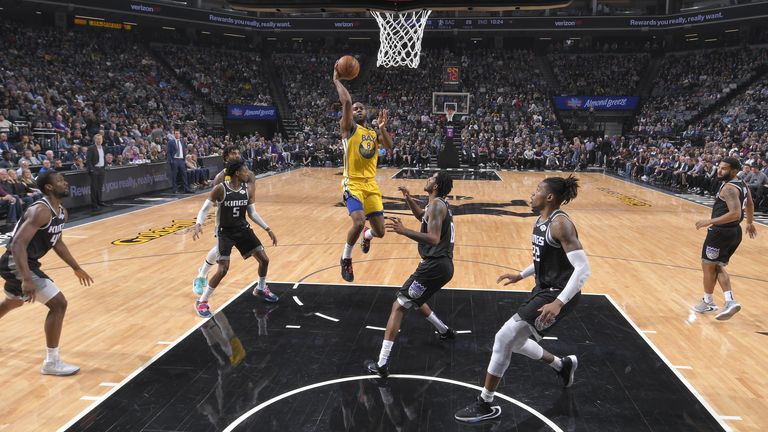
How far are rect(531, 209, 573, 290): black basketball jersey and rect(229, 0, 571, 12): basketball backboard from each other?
346cm

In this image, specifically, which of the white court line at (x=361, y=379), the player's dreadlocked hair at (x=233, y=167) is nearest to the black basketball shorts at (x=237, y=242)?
the player's dreadlocked hair at (x=233, y=167)

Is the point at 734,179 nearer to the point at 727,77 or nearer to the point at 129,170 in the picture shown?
the point at 129,170

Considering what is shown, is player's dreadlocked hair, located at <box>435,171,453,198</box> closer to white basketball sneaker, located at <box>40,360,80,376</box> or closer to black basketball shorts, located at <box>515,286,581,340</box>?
black basketball shorts, located at <box>515,286,581,340</box>

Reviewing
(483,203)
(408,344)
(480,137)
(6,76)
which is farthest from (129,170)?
(480,137)

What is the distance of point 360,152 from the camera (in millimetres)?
6238

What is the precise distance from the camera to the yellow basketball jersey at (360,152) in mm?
6215

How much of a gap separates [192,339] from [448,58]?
3312cm

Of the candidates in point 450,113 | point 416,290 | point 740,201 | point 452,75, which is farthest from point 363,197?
point 452,75

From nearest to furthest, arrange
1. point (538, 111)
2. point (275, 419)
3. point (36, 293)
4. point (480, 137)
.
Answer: point (275, 419), point (36, 293), point (480, 137), point (538, 111)

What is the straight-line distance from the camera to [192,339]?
5.45 metres

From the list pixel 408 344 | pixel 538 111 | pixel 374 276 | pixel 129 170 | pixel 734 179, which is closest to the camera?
pixel 408 344

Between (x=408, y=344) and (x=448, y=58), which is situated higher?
(x=448, y=58)

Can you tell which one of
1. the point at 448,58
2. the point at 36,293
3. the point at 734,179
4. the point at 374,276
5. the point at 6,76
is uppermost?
the point at 448,58

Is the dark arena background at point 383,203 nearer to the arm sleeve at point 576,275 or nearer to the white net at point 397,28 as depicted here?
the white net at point 397,28
